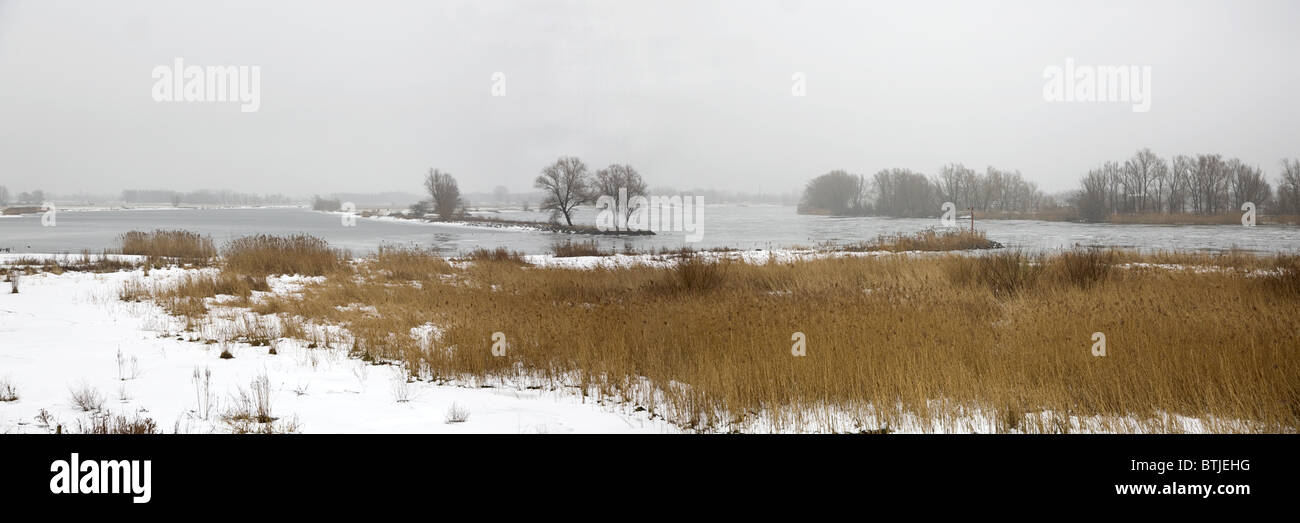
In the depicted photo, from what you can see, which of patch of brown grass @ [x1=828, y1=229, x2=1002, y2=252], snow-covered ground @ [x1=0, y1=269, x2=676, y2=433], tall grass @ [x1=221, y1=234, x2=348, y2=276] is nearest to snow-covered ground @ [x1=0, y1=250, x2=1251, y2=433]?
snow-covered ground @ [x1=0, y1=269, x2=676, y2=433]

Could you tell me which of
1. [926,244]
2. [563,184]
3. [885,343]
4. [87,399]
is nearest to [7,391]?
[87,399]

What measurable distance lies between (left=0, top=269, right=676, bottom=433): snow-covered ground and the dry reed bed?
61cm

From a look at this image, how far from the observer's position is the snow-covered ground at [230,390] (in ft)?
16.9

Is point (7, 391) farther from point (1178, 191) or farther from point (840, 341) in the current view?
point (1178, 191)

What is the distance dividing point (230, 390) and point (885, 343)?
737cm

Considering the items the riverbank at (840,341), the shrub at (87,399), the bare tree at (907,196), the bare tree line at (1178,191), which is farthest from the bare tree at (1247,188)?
the shrub at (87,399)

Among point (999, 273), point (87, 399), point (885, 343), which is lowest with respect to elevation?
point (87, 399)

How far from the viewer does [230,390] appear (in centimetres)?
616

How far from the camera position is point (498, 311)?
11.1 metres

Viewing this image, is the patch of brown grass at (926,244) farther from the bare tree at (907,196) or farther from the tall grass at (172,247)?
the bare tree at (907,196)

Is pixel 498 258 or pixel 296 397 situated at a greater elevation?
pixel 498 258

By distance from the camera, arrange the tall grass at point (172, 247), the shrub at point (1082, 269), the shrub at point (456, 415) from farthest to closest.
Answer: the tall grass at point (172, 247) < the shrub at point (1082, 269) < the shrub at point (456, 415)

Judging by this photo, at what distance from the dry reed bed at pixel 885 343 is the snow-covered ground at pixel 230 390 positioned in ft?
2.01
